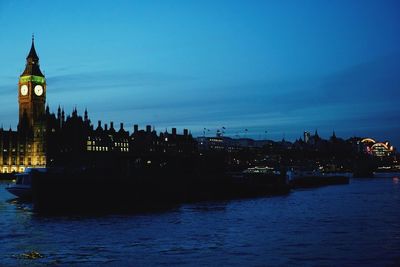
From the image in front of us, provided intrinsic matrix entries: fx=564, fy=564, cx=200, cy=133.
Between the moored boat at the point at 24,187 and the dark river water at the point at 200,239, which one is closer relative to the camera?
the dark river water at the point at 200,239

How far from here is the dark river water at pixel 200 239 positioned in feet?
87.4

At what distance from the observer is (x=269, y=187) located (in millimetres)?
98562

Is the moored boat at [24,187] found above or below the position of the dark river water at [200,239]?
above

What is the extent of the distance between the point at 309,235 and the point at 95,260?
15492 mm

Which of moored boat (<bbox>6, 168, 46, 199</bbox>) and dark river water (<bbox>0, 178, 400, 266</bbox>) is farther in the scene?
moored boat (<bbox>6, 168, 46, 199</bbox>)

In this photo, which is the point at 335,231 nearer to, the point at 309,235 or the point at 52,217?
the point at 309,235

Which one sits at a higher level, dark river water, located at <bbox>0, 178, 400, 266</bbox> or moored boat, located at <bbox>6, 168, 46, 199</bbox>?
moored boat, located at <bbox>6, 168, 46, 199</bbox>

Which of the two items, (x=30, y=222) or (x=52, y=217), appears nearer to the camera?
(x=30, y=222)

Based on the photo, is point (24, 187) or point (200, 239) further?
point (24, 187)

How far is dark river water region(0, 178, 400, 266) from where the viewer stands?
87.4ft

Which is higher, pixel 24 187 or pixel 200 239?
pixel 24 187

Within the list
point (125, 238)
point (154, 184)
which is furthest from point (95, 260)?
point (154, 184)

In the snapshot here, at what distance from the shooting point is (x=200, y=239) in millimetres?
33812

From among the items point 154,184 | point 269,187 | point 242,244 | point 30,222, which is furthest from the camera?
point 269,187
